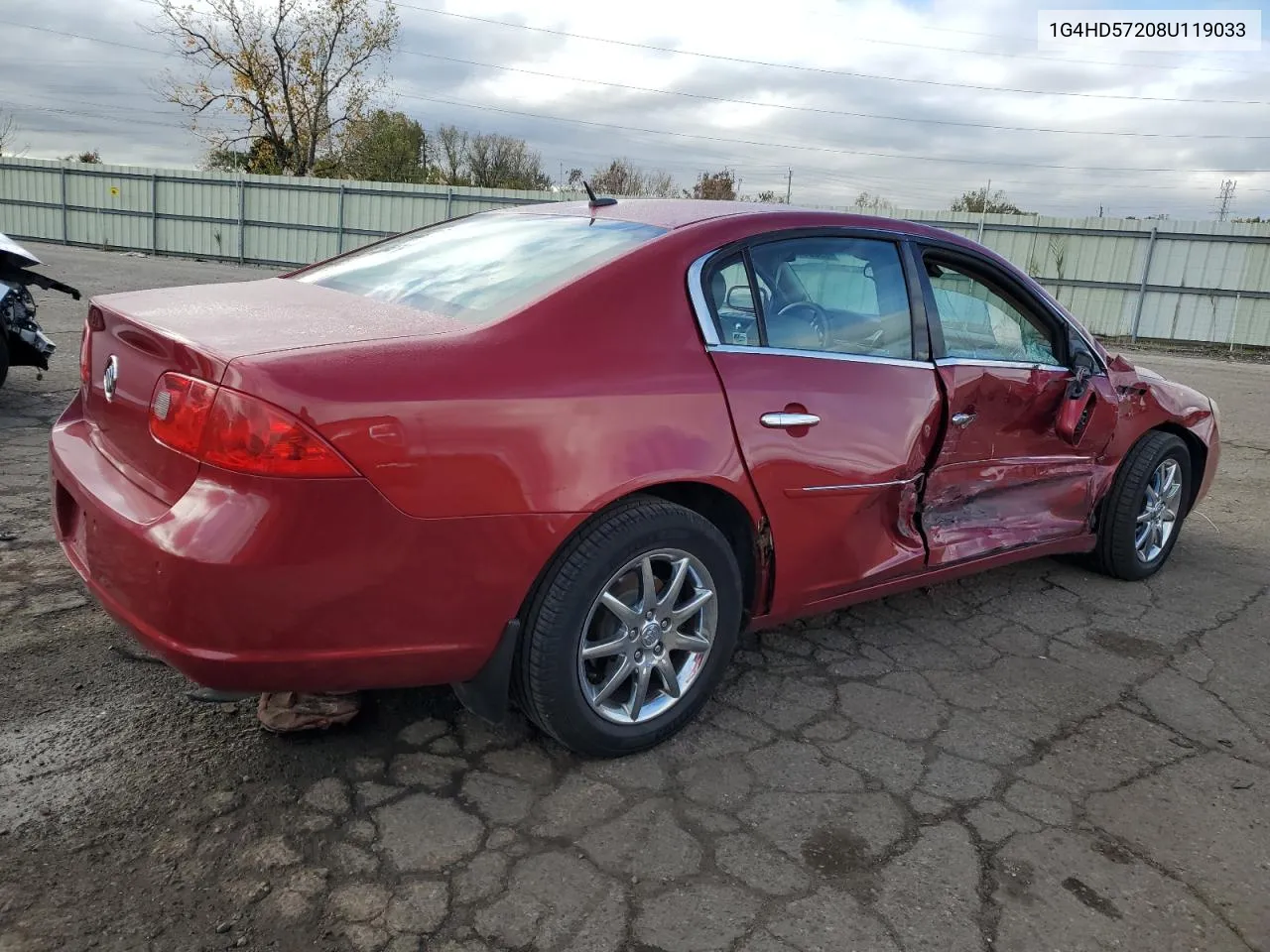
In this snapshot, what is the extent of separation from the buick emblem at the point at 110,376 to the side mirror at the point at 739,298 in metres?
1.61

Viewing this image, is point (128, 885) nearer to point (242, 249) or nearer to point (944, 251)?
point (944, 251)

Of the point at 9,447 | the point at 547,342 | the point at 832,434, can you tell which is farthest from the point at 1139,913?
the point at 9,447

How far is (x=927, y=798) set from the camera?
99.3 inches

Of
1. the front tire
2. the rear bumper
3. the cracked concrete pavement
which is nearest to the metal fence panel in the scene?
the cracked concrete pavement

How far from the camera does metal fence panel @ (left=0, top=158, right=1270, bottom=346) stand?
18.4 m

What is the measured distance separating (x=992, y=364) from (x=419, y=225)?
19.5 meters

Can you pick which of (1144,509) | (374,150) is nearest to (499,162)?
(374,150)

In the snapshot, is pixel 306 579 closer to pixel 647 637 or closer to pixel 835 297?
pixel 647 637

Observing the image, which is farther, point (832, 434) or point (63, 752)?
point (832, 434)

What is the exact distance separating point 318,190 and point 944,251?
24674 mm

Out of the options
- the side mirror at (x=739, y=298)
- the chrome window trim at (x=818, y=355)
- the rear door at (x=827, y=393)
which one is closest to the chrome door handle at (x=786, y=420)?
the rear door at (x=827, y=393)

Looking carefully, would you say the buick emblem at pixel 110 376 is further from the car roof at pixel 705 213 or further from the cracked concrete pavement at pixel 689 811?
the car roof at pixel 705 213

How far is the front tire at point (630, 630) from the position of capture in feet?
7.72

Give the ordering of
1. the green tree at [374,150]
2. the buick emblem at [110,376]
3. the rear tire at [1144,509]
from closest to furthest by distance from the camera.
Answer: the buick emblem at [110,376] → the rear tire at [1144,509] → the green tree at [374,150]
